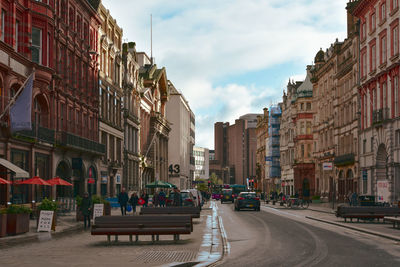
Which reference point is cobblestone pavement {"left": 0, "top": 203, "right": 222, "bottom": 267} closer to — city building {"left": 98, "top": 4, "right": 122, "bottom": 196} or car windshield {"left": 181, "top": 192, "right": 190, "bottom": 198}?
car windshield {"left": 181, "top": 192, "right": 190, "bottom": 198}

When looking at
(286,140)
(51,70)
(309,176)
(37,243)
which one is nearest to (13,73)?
(51,70)

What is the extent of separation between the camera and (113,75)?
64.2 meters

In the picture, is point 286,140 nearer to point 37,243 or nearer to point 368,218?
point 368,218

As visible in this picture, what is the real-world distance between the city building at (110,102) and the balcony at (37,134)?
15722mm

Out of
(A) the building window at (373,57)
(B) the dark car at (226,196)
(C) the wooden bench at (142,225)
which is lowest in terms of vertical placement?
(B) the dark car at (226,196)

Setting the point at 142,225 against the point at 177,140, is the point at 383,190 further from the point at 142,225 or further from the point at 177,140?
the point at 177,140

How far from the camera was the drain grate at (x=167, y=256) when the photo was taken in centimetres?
1552

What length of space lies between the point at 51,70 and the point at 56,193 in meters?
9.50

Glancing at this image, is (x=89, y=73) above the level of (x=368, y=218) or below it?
above

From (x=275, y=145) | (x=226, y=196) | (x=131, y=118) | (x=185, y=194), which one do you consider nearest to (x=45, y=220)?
(x=185, y=194)

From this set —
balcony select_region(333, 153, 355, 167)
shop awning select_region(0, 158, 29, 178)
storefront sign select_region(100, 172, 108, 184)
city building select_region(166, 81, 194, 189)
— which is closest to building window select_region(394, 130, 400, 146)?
balcony select_region(333, 153, 355, 167)

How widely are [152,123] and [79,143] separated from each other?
148ft

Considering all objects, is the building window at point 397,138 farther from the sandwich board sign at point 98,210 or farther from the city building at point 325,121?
the sandwich board sign at point 98,210

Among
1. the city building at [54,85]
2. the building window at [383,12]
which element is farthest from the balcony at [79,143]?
the building window at [383,12]
